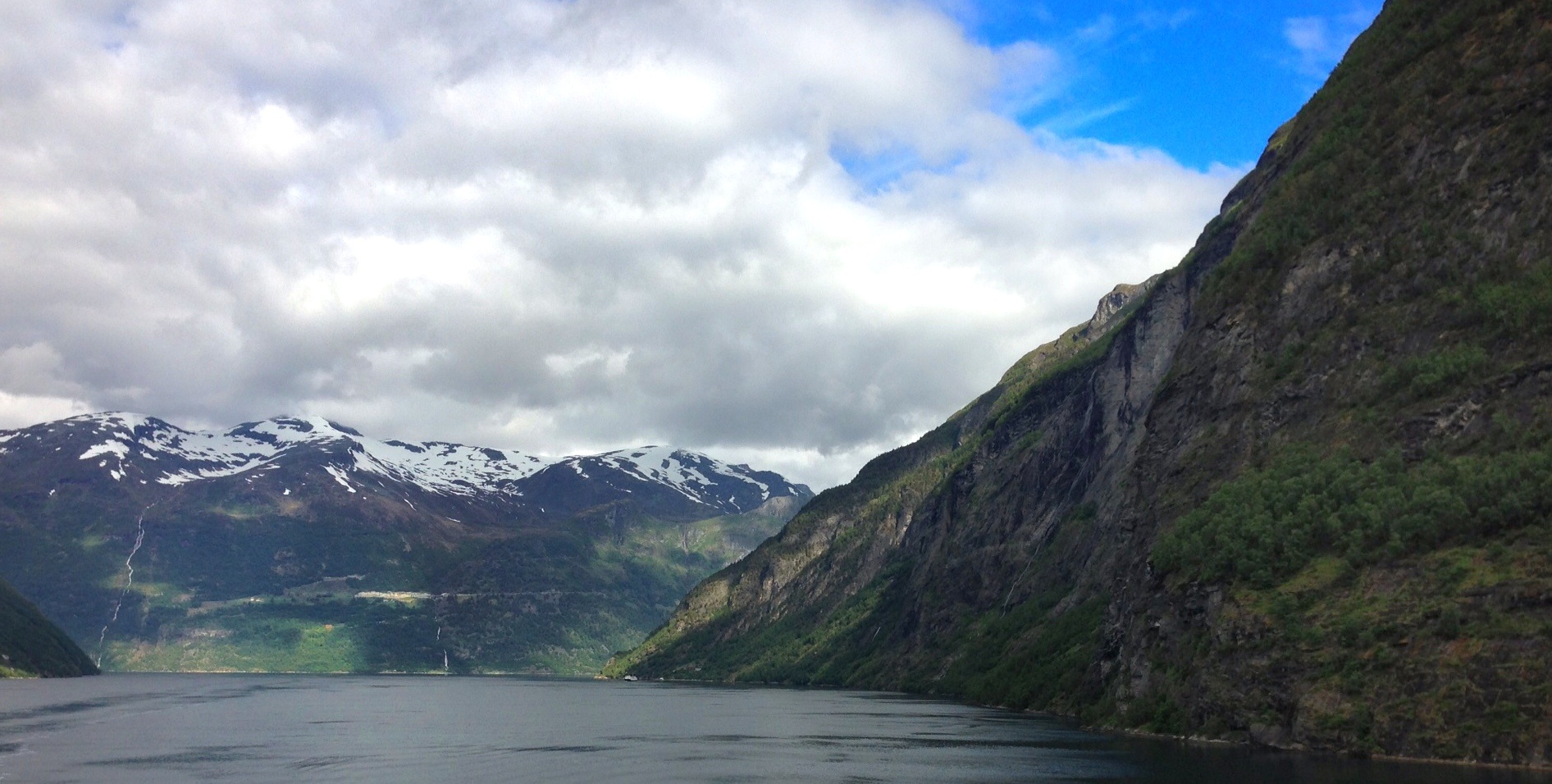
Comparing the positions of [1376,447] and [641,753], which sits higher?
[1376,447]

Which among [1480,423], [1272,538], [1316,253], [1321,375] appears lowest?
[1272,538]

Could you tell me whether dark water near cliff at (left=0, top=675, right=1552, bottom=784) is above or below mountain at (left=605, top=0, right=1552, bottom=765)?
below

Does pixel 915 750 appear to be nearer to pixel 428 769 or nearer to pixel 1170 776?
pixel 1170 776

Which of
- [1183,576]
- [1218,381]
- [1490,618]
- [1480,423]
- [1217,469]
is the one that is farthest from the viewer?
[1218,381]

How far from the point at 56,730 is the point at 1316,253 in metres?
164

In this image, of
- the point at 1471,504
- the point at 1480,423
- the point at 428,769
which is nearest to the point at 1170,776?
the point at 1471,504

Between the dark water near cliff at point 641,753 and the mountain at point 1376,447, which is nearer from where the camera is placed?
the mountain at point 1376,447

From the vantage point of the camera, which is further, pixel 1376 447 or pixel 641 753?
pixel 641 753

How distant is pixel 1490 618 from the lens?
9012 cm

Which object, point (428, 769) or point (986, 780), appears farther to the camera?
point (428, 769)

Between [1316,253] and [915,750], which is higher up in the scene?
[1316,253]

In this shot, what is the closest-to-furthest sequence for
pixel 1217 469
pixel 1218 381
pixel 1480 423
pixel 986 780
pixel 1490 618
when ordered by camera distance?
1. pixel 1490 618
2. pixel 986 780
3. pixel 1480 423
4. pixel 1217 469
5. pixel 1218 381

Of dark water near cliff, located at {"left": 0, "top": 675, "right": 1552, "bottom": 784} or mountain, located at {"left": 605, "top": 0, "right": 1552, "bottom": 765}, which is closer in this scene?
mountain, located at {"left": 605, "top": 0, "right": 1552, "bottom": 765}

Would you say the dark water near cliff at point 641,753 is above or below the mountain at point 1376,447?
below
